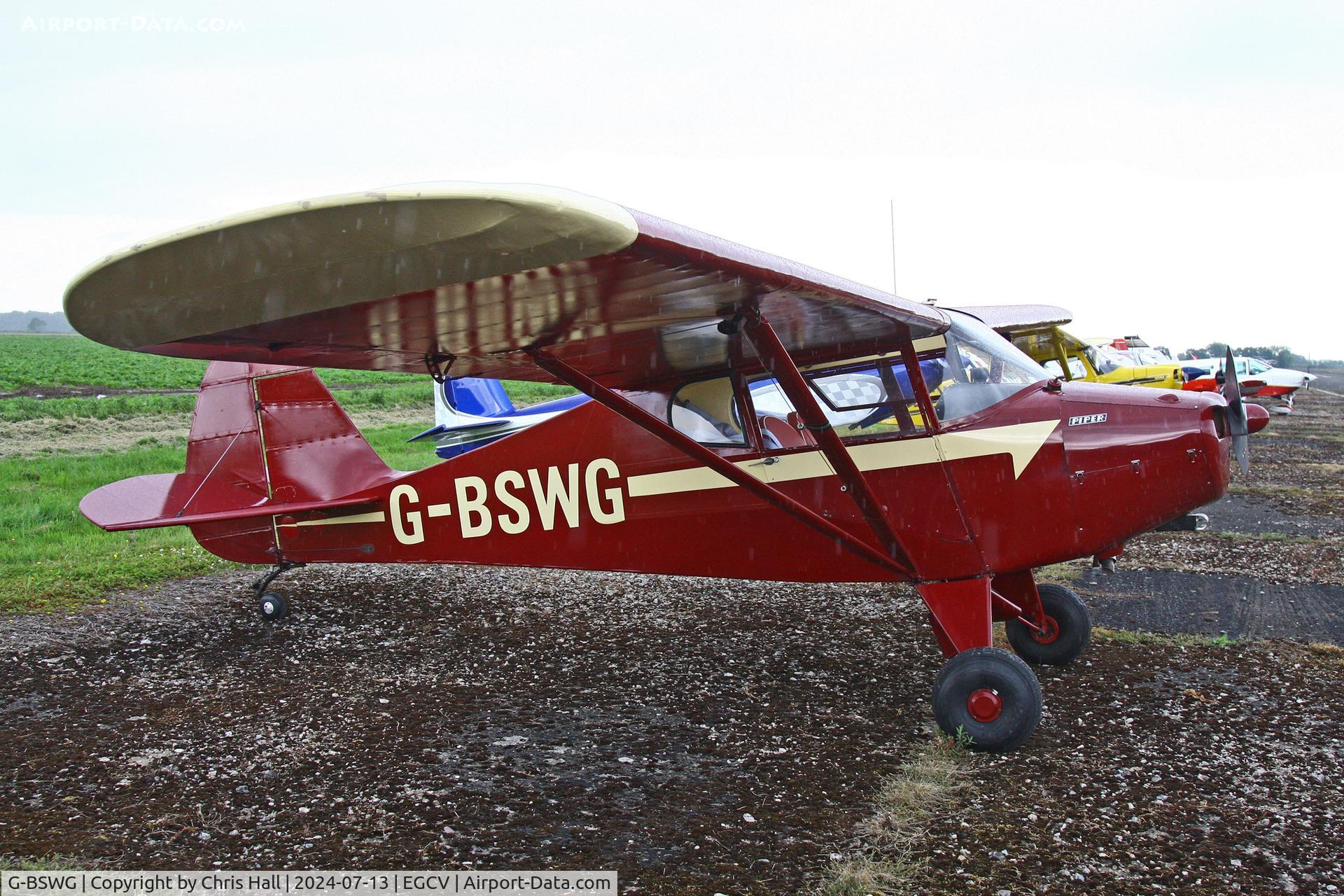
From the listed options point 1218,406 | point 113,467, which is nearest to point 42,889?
point 1218,406

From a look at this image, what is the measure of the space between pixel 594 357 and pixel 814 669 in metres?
2.29

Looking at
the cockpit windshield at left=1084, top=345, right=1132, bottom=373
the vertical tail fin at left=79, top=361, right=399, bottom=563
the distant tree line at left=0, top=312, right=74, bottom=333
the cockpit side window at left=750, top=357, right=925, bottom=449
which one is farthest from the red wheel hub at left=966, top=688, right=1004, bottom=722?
the distant tree line at left=0, top=312, right=74, bottom=333

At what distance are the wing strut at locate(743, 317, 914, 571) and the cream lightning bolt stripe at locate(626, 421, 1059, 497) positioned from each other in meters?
0.15

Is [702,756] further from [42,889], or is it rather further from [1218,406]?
[1218,406]

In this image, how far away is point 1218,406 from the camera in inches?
178

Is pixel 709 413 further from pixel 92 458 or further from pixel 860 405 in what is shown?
pixel 92 458

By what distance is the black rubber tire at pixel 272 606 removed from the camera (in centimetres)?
648

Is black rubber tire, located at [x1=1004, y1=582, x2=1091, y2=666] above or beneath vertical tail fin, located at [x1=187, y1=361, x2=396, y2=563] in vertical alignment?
beneath

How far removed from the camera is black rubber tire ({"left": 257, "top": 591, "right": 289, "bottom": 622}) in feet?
21.3

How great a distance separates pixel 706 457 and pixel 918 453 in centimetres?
115

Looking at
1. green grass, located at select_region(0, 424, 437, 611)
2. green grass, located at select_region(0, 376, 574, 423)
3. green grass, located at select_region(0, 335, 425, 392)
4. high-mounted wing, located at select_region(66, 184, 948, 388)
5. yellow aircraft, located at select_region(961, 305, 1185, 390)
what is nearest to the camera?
high-mounted wing, located at select_region(66, 184, 948, 388)

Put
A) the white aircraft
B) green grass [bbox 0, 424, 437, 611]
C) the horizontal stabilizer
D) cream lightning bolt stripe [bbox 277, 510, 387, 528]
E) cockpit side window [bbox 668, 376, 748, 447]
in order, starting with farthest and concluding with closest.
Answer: the white aircraft → green grass [bbox 0, 424, 437, 611] → the horizontal stabilizer → cream lightning bolt stripe [bbox 277, 510, 387, 528] → cockpit side window [bbox 668, 376, 748, 447]

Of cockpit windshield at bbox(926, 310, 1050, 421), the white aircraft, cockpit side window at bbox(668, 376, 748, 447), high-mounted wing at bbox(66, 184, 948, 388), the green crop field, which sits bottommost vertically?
the white aircraft

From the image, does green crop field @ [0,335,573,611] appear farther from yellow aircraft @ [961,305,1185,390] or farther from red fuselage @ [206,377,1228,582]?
yellow aircraft @ [961,305,1185,390]
